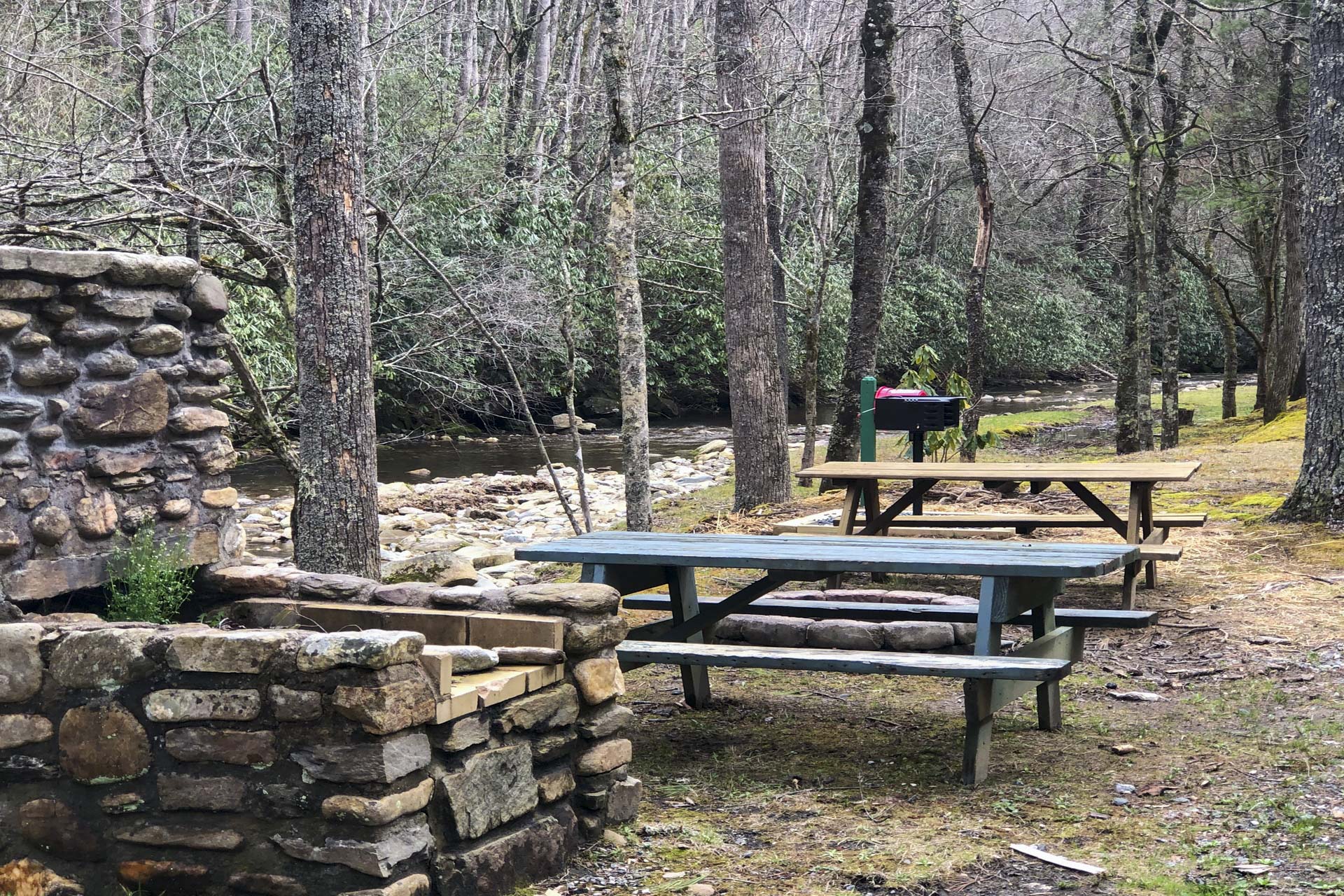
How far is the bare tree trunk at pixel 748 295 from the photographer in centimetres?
1097

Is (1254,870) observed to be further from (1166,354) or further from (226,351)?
(1166,354)

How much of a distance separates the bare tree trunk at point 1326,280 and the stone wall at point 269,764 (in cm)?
654

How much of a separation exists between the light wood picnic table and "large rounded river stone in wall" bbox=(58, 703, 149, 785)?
417cm

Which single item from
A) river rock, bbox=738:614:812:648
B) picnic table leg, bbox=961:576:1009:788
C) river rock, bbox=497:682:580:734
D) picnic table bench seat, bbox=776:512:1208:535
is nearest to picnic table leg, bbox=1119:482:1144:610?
picnic table bench seat, bbox=776:512:1208:535

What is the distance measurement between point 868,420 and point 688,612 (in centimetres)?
442

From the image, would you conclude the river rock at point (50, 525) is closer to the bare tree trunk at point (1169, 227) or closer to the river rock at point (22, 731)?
the river rock at point (22, 731)

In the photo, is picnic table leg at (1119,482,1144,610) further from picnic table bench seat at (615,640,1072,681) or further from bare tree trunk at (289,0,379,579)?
bare tree trunk at (289,0,379,579)

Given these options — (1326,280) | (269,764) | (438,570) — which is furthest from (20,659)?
(1326,280)

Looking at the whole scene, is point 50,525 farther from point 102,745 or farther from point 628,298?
point 628,298

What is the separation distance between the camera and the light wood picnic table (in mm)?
6629

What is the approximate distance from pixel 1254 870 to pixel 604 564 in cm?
268

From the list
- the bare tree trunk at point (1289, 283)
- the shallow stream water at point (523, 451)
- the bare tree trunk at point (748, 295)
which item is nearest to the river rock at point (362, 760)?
the bare tree trunk at point (748, 295)

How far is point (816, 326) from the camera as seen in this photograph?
1585 cm

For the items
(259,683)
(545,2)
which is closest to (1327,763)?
(259,683)
